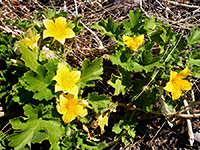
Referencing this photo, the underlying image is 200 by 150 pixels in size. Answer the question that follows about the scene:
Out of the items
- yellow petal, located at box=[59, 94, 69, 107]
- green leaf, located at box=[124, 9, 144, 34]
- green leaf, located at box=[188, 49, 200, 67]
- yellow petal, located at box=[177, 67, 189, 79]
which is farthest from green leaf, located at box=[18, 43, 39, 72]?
green leaf, located at box=[188, 49, 200, 67]

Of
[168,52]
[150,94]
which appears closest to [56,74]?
[150,94]

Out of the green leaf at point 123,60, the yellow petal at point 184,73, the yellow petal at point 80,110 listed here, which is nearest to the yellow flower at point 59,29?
the green leaf at point 123,60

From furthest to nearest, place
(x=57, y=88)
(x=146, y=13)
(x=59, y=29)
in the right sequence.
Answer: (x=146, y=13) → (x=59, y=29) → (x=57, y=88)

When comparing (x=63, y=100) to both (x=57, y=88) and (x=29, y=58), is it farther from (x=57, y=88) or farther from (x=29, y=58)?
(x=29, y=58)

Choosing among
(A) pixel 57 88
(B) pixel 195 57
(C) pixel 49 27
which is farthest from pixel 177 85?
(C) pixel 49 27

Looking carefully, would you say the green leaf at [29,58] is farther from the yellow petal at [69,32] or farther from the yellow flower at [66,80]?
the yellow petal at [69,32]

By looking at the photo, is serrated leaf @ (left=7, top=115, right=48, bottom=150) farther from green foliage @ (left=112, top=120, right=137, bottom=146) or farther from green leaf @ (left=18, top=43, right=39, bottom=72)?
green foliage @ (left=112, top=120, right=137, bottom=146)
